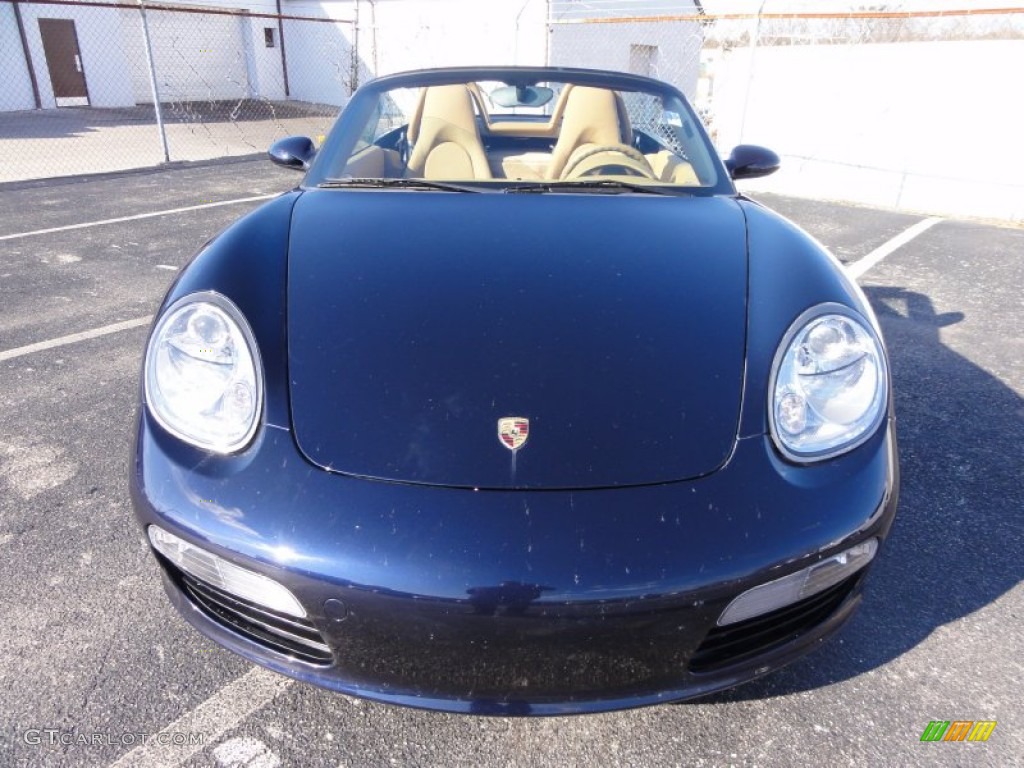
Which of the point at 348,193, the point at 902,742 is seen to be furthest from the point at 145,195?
the point at 902,742

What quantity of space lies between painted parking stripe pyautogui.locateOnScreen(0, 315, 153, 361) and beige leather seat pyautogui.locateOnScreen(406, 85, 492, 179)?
1603 millimetres

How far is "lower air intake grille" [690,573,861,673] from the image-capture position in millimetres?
1343

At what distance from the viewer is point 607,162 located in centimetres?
258

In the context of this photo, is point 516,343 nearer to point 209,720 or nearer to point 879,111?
point 209,720

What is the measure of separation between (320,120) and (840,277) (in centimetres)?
1707

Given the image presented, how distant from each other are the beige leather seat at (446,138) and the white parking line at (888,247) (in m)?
2.97

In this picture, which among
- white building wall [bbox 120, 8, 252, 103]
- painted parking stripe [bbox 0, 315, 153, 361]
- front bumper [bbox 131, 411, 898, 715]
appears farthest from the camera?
white building wall [bbox 120, 8, 252, 103]

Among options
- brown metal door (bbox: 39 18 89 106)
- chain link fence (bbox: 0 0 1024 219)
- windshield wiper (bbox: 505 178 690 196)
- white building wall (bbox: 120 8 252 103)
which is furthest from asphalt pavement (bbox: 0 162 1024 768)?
white building wall (bbox: 120 8 252 103)

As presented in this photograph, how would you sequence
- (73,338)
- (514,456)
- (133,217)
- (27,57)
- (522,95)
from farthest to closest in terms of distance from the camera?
(27,57), (133,217), (73,338), (522,95), (514,456)

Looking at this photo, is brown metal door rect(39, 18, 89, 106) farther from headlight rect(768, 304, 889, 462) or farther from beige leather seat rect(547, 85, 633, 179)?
headlight rect(768, 304, 889, 462)

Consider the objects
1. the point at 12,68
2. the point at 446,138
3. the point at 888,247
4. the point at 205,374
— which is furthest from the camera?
the point at 12,68

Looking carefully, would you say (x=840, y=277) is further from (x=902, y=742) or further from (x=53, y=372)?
(x=53, y=372)

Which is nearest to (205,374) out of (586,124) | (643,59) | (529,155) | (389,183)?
(389,183)

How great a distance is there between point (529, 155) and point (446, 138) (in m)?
0.50
